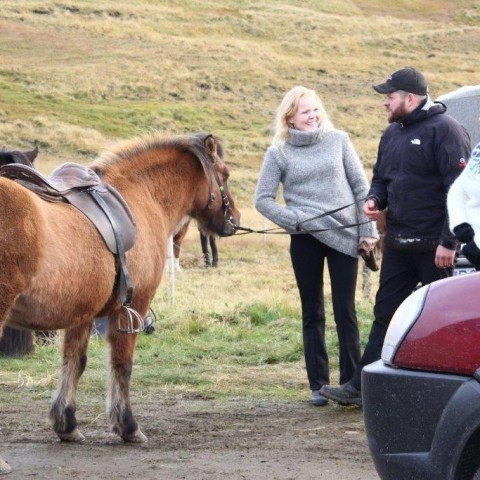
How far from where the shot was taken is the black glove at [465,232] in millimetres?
5269

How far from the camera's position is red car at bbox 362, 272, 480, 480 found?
3.97 metres

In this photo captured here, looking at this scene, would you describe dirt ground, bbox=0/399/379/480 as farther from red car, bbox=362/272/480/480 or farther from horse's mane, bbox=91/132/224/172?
horse's mane, bbox=91/132/224/172

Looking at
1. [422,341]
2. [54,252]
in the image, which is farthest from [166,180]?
[422,341]

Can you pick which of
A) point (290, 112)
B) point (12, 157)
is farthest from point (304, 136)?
point (12, 157)

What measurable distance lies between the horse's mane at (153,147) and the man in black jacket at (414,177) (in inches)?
43.8

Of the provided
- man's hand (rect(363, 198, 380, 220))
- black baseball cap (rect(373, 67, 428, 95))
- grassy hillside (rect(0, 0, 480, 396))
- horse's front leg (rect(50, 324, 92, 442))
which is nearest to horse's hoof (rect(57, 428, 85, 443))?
horse's front leg (rect(50, 324, 92, 442))

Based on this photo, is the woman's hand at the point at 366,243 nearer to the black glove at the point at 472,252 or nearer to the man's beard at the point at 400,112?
the man's beard at the point at 400,112

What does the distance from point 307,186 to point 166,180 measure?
40.3 inches

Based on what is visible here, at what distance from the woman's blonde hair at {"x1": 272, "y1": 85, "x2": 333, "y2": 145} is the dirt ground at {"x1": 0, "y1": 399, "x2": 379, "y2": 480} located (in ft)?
6.03

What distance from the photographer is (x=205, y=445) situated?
639 cm

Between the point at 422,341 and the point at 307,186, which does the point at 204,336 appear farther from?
the point at 422,341

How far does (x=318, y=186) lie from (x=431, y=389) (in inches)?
143

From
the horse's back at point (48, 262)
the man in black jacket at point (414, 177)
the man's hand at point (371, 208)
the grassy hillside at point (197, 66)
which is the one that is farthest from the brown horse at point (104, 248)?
the grassy hillside at point (197, 66)

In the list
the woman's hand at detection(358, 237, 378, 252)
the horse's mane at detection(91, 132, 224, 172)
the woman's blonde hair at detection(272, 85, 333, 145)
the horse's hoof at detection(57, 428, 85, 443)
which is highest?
the woman's blonde hair at detection(272, 85, 333, 145)
